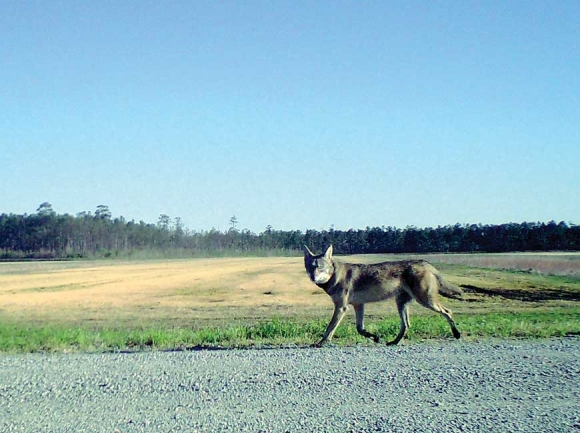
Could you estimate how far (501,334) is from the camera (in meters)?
12.3

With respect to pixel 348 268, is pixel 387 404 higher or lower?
lower

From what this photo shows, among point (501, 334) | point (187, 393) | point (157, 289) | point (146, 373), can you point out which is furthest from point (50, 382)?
point (157, 289)

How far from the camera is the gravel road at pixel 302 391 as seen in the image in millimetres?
6207

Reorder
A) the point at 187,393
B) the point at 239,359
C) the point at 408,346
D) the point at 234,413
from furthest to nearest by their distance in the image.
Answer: the point at 408,346, the point at 239,359, the point at 187,393, the point at 234,413

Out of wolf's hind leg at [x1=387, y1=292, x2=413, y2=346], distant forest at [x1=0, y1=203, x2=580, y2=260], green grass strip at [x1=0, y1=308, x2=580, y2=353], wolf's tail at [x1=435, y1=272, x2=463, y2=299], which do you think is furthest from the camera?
distant forest at [x1=0, y1=203, x2=580, y2=260]

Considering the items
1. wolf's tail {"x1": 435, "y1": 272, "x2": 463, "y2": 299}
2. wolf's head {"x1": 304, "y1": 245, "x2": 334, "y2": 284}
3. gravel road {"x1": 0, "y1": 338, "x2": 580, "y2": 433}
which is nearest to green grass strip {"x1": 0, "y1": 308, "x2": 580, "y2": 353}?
wolf's tail {"x1": 435, "y1": 272, "x2": 463, "y2": 299}

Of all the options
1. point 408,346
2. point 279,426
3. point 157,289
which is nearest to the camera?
point 279,426

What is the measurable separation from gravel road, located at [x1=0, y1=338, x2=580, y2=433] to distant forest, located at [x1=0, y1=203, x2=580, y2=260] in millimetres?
109839

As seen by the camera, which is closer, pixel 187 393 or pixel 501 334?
pixel 187 393

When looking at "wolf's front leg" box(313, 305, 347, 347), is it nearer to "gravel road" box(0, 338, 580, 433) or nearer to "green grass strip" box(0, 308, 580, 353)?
"green grass strip" box(0, 308, 580, 353)

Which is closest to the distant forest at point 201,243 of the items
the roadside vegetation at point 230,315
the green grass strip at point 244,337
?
the roadside vegetation at point 230,315

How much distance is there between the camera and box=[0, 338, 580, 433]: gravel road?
6207mm

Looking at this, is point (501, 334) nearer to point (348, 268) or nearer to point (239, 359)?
point (348, 268)

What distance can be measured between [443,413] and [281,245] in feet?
417
